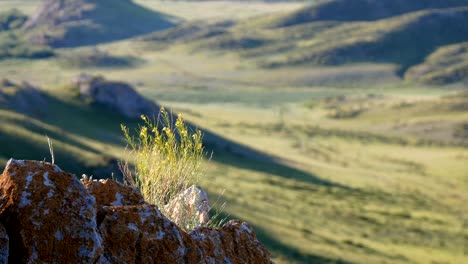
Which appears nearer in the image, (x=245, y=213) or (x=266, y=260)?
(x=266, y=260)

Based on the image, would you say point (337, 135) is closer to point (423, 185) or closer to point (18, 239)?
point (423, 185)

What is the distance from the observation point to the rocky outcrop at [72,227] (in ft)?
26.1

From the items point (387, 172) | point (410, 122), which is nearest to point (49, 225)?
point (387, 172)

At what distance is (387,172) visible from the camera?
3558 inches

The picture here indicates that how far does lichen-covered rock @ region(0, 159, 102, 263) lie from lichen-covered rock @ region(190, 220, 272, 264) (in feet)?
5.24

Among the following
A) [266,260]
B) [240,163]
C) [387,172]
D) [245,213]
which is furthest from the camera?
[387,172]

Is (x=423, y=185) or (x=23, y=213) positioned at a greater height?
(x=23, y=213)

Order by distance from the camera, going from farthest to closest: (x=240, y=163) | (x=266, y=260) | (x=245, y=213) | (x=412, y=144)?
(x=412, y=144) < (x=240, y=163) < (x=245, y=213) < (x=266, y=260)

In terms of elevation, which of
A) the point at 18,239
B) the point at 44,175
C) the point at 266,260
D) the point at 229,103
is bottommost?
the point at 229,103

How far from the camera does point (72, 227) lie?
8.04 m

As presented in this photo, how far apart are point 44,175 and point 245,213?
44.2 metres

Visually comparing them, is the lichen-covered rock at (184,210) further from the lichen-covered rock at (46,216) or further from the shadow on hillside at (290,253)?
the shadow on hillside at (290,253)

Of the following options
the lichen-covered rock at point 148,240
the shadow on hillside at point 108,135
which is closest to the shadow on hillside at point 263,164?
the shadow on hillside at point 108,135

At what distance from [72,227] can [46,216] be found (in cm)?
31
